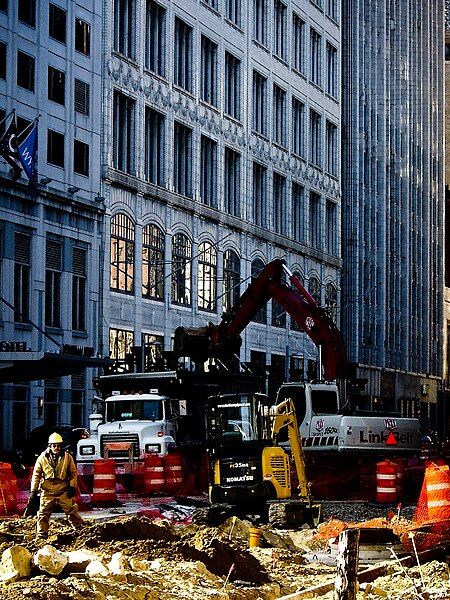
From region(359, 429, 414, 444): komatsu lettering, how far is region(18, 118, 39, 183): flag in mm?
15095

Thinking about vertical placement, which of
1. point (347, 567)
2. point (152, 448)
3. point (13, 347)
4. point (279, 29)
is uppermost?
point (279, 29)

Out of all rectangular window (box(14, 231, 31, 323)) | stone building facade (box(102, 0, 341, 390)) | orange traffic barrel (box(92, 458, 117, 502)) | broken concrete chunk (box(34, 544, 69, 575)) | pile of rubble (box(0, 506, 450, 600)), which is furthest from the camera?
stone building facade (box(102, 0, 341, 390))

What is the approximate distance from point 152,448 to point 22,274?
1684cm

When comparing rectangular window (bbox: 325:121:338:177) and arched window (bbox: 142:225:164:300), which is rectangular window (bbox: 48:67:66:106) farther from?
rectangular window (bbox: 325:121:338:177)

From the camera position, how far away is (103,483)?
33.8 metres

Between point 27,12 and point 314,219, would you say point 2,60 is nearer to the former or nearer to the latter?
point 27,12

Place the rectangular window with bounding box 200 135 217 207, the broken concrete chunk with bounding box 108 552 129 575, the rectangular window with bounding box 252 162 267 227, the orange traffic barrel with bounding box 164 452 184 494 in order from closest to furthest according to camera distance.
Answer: the broken concrete chunk with bounding box 108 552 129 575 → the orange traffic barrel with bounding box 164 452 184 494 → the rectangular window with bounding box 200 135 217 207 → the rectangular window with bounding box 252 162 267 227

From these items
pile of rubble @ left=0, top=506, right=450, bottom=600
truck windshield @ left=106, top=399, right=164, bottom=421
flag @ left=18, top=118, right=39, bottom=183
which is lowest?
pile of rubble @ left=0, top=506, right=450, bottom=600

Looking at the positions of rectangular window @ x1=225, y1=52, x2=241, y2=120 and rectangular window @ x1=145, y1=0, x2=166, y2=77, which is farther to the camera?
rectangular window @ x1=225, y1=52, x2=241, y2=120

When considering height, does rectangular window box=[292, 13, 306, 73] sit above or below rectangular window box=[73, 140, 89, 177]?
above

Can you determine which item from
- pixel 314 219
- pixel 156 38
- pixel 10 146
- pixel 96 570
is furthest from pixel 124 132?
pixel 96 570

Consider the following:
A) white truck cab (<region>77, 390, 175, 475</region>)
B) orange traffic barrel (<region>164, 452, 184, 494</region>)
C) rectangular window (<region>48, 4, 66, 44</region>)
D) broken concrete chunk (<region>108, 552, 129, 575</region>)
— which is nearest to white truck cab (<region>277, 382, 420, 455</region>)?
white truck cab (<region>77, 390, 175, 475</region>)

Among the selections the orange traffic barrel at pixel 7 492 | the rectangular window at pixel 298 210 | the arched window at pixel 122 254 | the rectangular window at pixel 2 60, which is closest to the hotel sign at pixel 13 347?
the arched window at pixel 122 254

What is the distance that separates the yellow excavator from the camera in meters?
28.7
